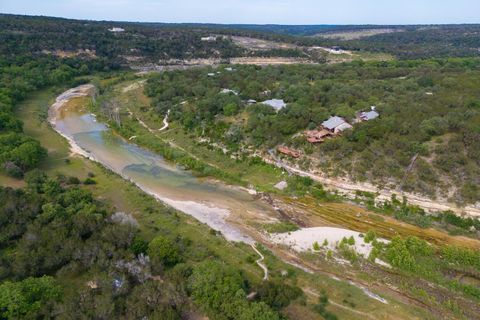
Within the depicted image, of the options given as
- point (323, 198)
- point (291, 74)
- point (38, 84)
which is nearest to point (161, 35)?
point (38, 84)

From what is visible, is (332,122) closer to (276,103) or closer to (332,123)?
(332,123)

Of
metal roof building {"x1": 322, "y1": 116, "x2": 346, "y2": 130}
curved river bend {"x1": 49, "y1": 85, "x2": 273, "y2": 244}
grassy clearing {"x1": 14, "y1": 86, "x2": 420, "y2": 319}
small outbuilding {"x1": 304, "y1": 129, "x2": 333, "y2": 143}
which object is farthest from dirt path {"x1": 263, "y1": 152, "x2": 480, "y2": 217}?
grassy clearing {"x1": 14, "y1": 86, "x2": 420, "y2": 319}

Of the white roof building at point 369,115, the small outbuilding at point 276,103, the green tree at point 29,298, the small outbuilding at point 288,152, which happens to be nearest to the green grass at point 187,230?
the green tree at point 29,298

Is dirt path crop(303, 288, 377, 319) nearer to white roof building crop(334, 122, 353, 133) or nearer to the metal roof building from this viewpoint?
white roof building crop(334, 122, 353, 133)

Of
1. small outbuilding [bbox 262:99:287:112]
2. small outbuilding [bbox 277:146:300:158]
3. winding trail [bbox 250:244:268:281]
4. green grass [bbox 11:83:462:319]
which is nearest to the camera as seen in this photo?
green grass [bbox 11:83:462:319]

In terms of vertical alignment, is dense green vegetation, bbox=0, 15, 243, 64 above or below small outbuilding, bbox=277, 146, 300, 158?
above

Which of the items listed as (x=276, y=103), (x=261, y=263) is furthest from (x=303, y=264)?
(x=276, y=103)
